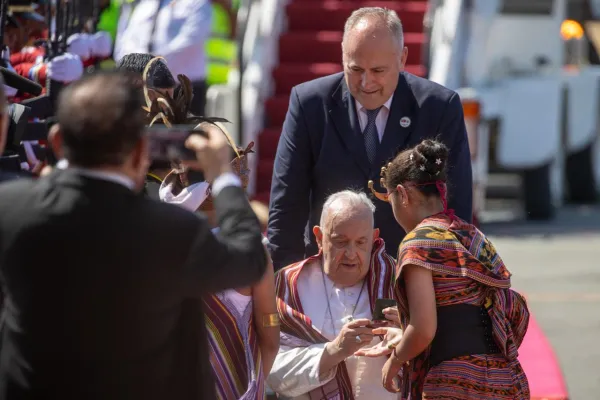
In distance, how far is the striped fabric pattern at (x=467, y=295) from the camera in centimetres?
395

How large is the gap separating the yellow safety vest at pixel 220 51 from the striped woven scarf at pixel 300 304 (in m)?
9.51

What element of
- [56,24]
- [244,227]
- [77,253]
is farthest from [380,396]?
[56,24]

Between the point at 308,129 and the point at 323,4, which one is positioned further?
the point at 323,4

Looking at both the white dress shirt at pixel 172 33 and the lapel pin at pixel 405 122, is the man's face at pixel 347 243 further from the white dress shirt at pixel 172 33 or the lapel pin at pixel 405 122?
the white dress shirt at pixel 172 33

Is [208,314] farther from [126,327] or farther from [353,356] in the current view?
[126,327]

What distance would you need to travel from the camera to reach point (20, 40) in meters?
7.06

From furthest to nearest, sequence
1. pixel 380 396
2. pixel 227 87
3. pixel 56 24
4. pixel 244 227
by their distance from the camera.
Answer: pixel 227 87 → pixel 56 24 → pixel 380 396 → pixel 244 227

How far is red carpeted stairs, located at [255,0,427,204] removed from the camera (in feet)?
38.0

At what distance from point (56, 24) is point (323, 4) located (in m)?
6.15

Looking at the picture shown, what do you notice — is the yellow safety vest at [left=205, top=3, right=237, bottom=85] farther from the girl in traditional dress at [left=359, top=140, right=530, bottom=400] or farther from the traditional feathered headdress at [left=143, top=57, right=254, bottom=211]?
the girl in traditional dress at [left=359, top=140, right=530, bottom=400]

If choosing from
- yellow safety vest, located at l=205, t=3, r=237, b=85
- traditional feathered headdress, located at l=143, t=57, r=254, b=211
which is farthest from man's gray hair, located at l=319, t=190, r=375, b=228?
yellow safety vest, located at l=205, t=3, r=237, b=85

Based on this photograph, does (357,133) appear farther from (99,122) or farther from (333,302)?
(99,122)

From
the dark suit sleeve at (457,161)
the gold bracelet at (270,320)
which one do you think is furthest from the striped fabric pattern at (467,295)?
the dark suit sleeve at (457,161)

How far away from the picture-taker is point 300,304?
15.1 ft
